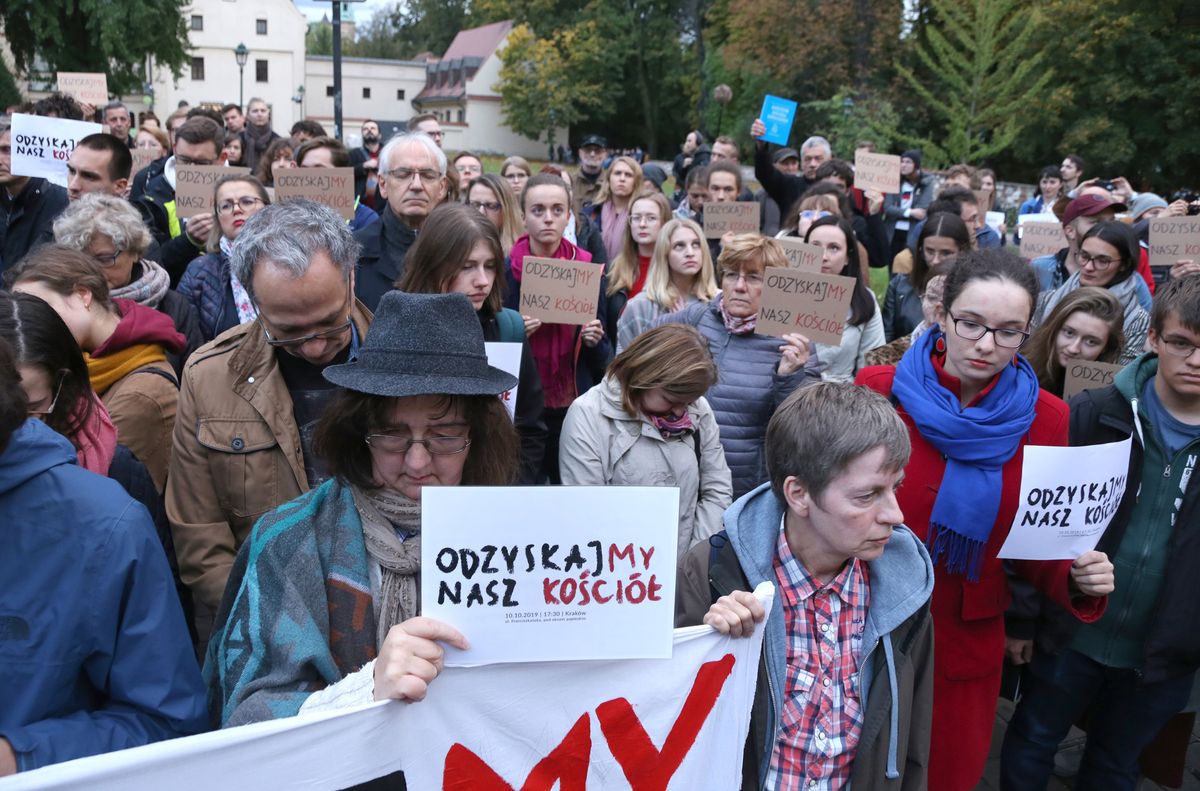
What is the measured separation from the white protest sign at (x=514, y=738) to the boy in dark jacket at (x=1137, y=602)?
5.33 ft

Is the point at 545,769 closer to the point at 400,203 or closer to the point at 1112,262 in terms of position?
the point at 400,203

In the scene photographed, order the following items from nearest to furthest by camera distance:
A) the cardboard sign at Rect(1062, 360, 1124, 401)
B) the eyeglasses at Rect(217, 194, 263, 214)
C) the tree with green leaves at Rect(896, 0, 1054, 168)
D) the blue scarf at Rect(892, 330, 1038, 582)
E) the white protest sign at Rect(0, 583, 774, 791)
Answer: the white protest sign at Rect(0, 583, 774, 791), the blue scarf at Rect(892, 330, 1038, 582), the cardboard sign at Rect(1062, 360, 1124, 401), the eyeglasses at Rect(217, 194, 263, 214), the tree with green leaves at Rect(896, 0, 1054, 168)

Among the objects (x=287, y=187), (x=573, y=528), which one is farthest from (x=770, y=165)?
(x=573, y=528)

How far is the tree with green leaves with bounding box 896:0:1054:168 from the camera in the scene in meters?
32.7

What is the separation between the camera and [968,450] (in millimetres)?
2885

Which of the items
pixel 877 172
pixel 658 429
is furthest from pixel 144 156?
pixel 658 429

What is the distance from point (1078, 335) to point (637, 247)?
→ 2944mm

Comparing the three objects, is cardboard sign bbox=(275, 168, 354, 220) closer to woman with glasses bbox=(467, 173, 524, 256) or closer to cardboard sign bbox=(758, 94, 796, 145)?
woman with glasses bbox=(467, 173, 524, 256)

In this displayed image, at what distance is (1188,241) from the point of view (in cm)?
656

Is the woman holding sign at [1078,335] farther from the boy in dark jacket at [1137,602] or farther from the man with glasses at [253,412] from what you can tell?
the man with glasses at [253,412]

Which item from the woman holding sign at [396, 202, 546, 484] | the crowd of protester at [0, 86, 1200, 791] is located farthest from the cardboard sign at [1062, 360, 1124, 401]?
the woman holding sign at [396, 202, 546, 484]

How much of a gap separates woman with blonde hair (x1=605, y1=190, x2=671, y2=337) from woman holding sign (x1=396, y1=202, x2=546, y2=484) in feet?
7.20

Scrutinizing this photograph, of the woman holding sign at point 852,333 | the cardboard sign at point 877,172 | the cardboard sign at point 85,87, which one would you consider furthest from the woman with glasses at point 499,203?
the cardboard sign at point 85,87

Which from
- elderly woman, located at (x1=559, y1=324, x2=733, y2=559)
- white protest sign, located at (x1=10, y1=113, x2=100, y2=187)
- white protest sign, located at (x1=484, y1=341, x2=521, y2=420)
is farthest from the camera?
white protest sign, located at (x1=10, y1=113, x2=100, y2=187)
